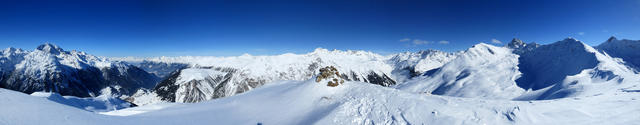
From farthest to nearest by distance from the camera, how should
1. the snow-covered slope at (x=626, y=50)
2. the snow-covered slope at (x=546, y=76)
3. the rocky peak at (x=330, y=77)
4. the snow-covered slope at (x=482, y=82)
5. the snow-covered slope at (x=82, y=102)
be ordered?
the snow-covered slope at (x=626, y=50) < the snow-covered slope at (x=482, y=82) < the snow-covered slope at (x=546, y=76) < the snow-covered slope at (x=82, y=102) < the rocky peak at (x=330, y=77)

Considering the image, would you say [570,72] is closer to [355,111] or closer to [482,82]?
[482,82]

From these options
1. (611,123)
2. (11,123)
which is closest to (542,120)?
(611,123)

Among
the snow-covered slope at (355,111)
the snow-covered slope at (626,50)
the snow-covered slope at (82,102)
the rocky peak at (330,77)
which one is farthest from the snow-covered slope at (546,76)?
the snow-covered slope at (82,102)

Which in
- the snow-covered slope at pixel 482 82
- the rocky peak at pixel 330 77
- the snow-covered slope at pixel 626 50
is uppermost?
the snow-covered slope at pixel 626 50

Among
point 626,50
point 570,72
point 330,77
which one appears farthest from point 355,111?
point 626,50

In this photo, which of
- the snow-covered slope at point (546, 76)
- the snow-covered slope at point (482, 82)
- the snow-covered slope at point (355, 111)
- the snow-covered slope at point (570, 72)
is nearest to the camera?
the snow-covered slope at point (355, 111)

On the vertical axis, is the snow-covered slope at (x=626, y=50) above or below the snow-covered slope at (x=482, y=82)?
above

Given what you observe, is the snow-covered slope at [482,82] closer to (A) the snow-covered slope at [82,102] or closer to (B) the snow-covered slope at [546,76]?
(B) the snow-covered slope at [546,76]

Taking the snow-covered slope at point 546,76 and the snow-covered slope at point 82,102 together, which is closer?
the snow-covered slope at point 82,102

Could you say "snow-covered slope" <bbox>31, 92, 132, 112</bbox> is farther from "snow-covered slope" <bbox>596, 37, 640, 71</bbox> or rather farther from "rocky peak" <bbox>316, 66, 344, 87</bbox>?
"snow-covered slope" <bbox>596, 37, 640, 71</bbox>
